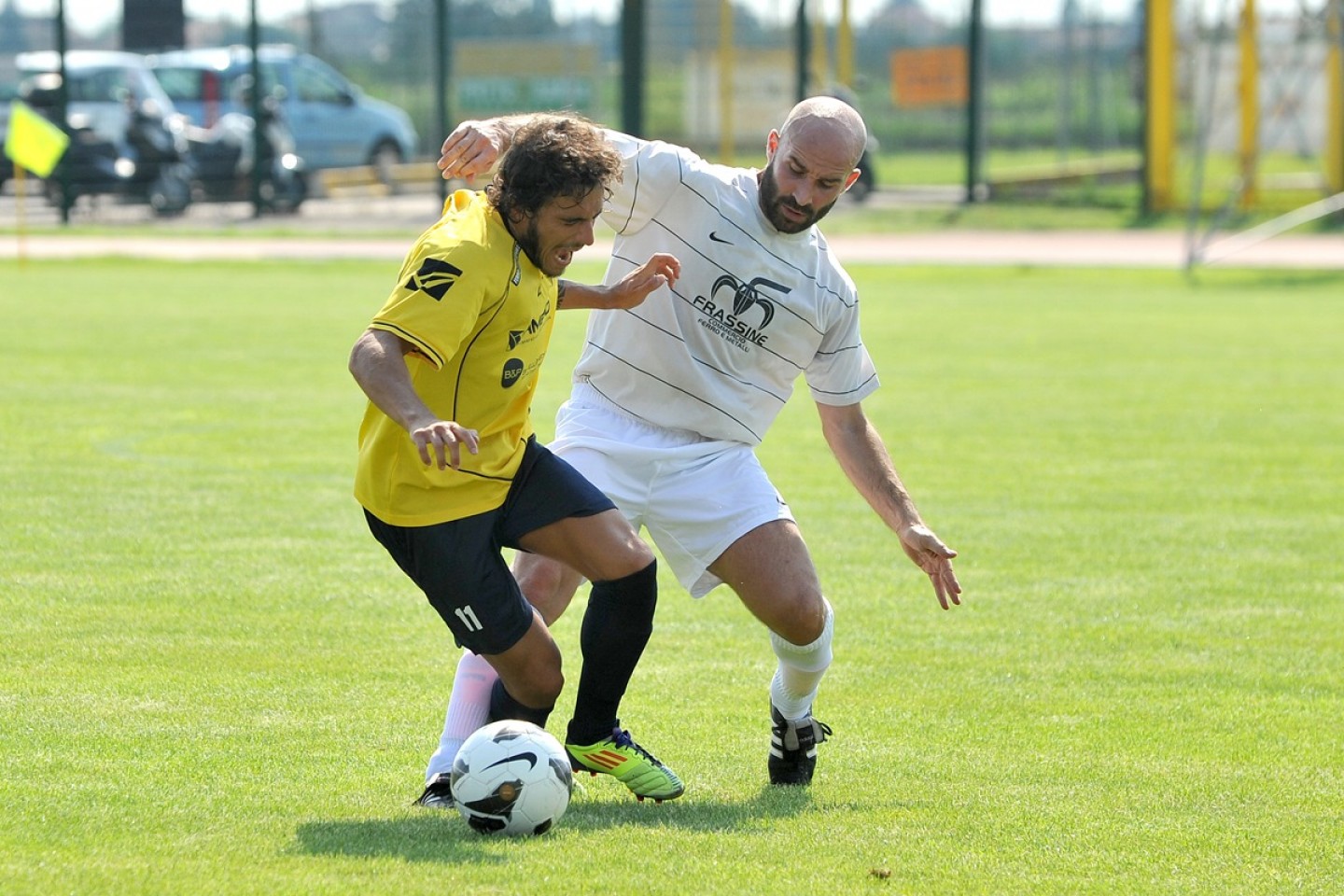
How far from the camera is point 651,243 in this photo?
216 inches

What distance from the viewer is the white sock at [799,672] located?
16.7 feet

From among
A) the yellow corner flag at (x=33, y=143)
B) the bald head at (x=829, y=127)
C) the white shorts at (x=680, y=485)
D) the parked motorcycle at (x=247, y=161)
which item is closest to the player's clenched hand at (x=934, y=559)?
the white shorts at (x=680, y=485)

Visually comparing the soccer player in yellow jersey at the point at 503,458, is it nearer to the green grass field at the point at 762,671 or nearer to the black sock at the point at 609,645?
the black sock at the point at 609,645

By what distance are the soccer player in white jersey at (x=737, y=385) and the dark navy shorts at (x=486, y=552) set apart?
490 millimetres

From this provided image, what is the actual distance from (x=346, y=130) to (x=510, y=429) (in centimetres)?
2941

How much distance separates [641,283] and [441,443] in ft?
4.07

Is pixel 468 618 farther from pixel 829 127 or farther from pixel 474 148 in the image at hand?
pixel 829 127

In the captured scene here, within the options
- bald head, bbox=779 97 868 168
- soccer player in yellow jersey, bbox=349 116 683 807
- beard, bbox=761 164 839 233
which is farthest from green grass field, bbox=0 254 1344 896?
bald head, bbox=779 97 868 168

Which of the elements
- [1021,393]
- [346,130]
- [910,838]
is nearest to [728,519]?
[910,838]

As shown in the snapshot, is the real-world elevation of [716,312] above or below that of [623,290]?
below

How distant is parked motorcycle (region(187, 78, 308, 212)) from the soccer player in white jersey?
25.4 metres

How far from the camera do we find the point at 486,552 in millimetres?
4566

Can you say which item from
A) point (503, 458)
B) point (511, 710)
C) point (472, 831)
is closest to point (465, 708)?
point (511, 710)

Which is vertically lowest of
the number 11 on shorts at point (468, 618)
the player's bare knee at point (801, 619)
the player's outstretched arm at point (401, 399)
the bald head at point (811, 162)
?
the player's bare knee at point (801, 619)
